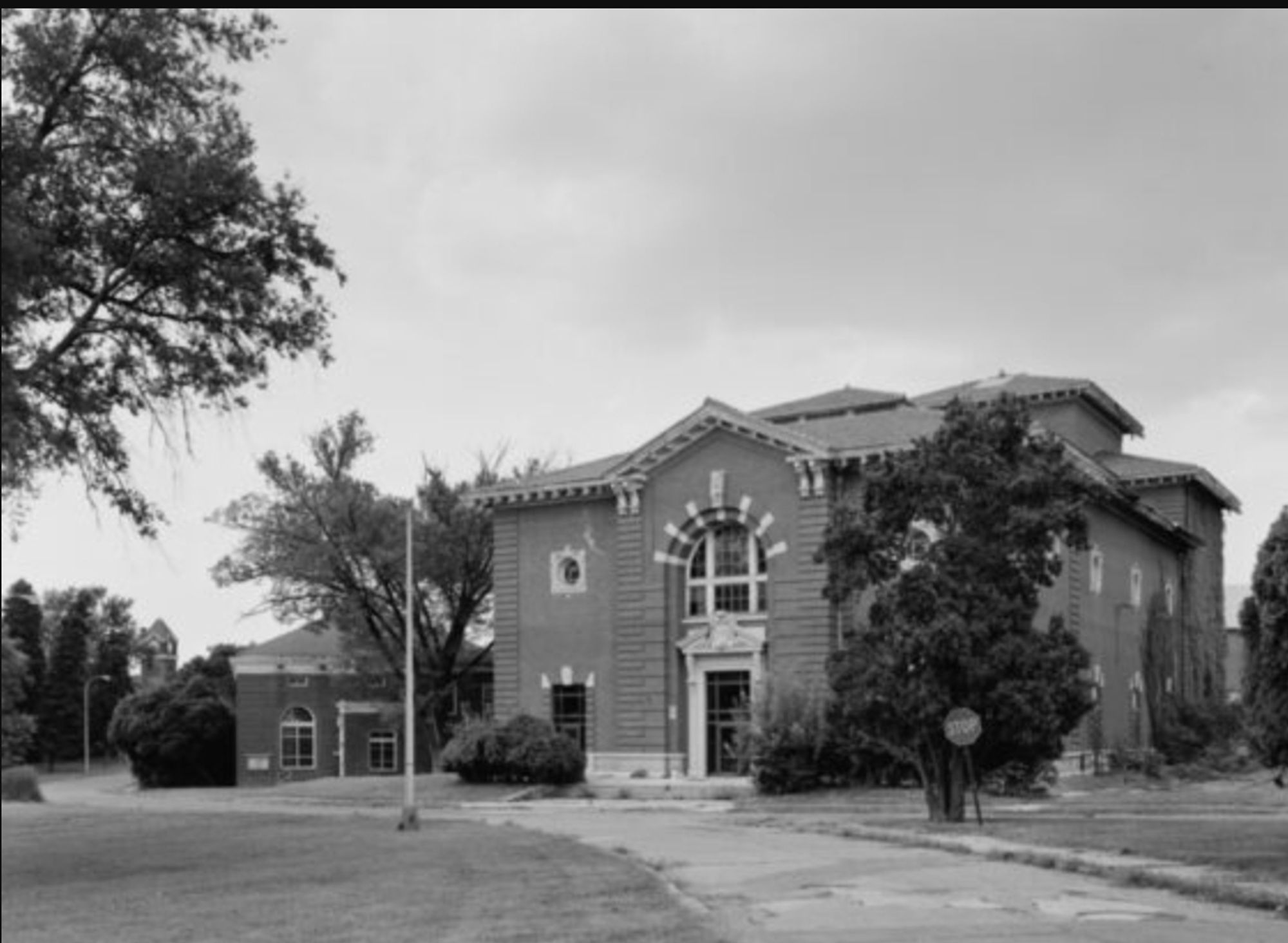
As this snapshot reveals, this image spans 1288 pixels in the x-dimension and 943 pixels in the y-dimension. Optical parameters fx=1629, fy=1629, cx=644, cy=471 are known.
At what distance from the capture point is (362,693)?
247 ft

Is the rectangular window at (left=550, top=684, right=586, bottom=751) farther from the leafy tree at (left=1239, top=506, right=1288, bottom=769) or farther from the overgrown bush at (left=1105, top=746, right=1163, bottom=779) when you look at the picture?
the leafy tree at (left=1239, top=506, right=1288, bottom=769)

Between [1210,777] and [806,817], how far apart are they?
743 inches

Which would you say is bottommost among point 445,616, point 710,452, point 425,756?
point 425,756

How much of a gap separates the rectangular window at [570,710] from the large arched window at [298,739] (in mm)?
24265

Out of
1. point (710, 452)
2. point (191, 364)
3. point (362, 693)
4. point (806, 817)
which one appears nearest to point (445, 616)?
point (362, 693)

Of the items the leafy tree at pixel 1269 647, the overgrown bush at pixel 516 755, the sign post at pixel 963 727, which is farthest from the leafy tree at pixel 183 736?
the leafy tree at pixel 1269 647

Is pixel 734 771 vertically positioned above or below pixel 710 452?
below

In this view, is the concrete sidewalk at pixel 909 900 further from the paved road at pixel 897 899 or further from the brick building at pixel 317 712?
the brick building at pixel 317 712

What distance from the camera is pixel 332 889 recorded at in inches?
808

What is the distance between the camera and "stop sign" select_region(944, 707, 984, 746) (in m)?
26.1

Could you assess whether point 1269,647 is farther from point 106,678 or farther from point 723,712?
point 723,712

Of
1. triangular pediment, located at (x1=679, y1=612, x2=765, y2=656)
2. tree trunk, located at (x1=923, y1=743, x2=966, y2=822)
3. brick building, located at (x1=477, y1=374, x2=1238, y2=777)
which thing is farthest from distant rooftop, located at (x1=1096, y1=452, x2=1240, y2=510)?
tree trunk, located at (x1=923, y1=743, x2=966, y2=822)

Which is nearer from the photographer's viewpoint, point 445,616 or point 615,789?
point 615,789

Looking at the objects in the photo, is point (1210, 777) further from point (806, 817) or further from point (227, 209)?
point (227, 209)
